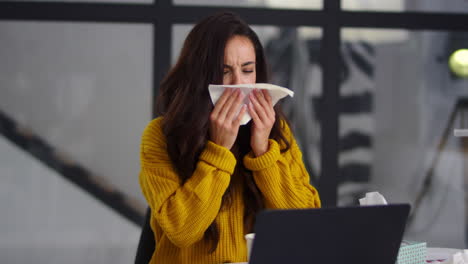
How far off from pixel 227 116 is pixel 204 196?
0.77 feet

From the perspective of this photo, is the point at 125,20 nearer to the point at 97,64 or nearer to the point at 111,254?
the point at 97,64

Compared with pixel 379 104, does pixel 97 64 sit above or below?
above

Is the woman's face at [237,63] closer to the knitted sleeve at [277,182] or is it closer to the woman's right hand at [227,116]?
the woman's right hand at [227,116]

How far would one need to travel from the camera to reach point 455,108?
139 inches

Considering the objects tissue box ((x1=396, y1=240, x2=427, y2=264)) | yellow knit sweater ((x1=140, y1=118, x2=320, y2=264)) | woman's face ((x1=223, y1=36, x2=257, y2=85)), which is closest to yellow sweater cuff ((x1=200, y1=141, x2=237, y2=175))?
yellow knit sweater ((x1=140, y1=118, x2=320, y2=264))

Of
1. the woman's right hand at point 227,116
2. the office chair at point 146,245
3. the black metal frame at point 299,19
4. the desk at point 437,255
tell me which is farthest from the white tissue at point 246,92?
the black metal frame at point 299,19

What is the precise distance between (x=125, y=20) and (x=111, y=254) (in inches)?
56.5

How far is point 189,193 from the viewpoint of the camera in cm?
152

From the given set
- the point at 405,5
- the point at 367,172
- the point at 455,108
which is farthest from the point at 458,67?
the point at 367,172

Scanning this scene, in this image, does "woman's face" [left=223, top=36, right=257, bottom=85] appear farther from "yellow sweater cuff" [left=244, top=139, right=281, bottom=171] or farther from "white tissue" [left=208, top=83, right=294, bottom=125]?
"yellow sweater cuff" [left=244, top=139, right=281, bottom=171]

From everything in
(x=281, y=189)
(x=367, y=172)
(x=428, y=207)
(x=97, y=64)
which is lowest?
(x=428, y=207)

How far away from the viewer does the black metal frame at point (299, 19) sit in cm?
330

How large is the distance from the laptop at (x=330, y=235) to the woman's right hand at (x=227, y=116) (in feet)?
2.34

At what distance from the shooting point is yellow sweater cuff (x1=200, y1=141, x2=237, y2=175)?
5.05 feet
